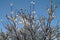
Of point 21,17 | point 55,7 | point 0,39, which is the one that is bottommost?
point 0,39

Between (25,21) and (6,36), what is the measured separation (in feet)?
7.98

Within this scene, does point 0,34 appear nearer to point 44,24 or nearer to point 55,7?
point 44,24

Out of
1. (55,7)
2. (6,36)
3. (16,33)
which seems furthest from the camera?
(6,36)

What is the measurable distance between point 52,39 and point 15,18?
3.31 meters

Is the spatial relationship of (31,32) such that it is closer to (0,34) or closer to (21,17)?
(21,17)

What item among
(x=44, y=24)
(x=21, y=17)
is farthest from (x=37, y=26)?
(x=21, y=17)

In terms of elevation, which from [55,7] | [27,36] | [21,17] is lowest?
[27,36]

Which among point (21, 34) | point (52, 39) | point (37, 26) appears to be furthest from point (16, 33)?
point (52, 39)

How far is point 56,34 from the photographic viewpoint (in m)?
15.2

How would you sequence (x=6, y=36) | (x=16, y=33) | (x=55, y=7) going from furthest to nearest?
(x=6, y=36) → (x=16, y=33) → (x=55, y=7)

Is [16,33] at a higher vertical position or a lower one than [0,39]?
higher

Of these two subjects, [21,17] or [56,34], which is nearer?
[56,34]

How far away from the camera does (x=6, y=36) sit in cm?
1730

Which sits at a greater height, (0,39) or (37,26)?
(37,26)
